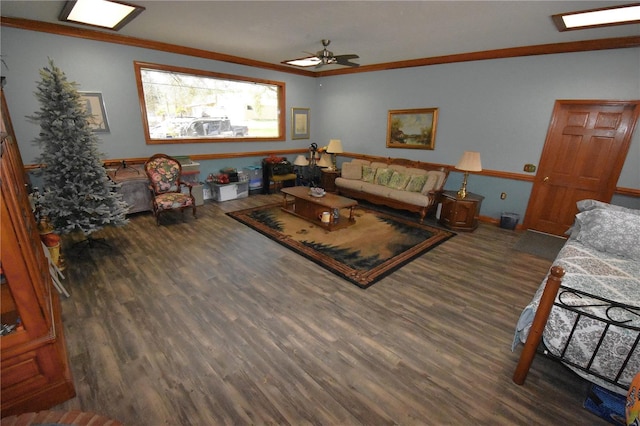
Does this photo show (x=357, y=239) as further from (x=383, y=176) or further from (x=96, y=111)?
(x=96, y=111)

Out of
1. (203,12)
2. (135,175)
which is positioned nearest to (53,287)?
(135,175)

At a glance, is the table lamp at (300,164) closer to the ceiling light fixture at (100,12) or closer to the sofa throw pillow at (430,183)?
the sofa throw pillow at (430,183)

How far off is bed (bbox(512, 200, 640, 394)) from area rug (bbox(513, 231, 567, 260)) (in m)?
1.48

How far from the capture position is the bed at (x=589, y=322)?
5.66ft

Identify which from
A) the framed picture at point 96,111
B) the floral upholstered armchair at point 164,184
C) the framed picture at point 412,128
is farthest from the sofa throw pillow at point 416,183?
the framed picture at point 96,111

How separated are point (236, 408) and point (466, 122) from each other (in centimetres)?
552

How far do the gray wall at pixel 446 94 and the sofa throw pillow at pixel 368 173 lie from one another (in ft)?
2.03

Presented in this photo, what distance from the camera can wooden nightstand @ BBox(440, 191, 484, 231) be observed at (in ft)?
15.2

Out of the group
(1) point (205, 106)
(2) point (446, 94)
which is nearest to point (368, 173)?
(2) point (446, 94)

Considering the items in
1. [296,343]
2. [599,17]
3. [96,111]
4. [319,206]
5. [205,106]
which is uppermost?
[599,17]

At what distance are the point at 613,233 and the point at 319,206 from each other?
11.6ft

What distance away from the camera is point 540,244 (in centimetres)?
424

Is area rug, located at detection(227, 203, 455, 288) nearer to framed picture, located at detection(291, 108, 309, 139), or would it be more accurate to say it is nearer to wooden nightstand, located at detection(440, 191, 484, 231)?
wooden nightstand, located at detection(440, 191, 484, 231)

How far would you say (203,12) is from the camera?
330 centimetres
